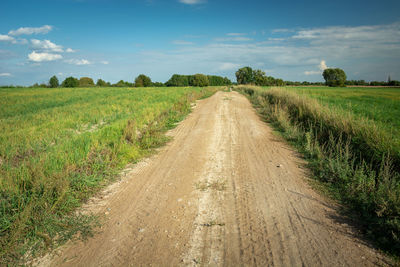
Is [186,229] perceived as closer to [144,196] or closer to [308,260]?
[144,196]

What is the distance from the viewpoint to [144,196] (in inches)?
169

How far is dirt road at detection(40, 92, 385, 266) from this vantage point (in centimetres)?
277

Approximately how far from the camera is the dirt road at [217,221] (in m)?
2.77

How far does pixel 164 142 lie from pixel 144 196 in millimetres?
3810

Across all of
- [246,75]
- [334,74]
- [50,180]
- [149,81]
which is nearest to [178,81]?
[149,81]

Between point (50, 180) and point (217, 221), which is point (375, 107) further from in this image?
point (50, 180)

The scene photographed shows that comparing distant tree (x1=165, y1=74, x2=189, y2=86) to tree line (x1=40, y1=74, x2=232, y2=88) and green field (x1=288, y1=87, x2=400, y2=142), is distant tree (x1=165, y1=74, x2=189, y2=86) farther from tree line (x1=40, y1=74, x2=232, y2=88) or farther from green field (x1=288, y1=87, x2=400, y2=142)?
green field (x1=288, y1=87, x2=400, y2=142)

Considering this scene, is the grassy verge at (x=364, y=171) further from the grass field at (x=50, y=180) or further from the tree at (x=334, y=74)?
the tree at (x=334, y=74)

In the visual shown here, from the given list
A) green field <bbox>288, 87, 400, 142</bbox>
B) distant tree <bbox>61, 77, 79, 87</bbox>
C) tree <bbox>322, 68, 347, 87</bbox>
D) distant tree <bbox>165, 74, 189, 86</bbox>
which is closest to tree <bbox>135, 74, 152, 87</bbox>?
distant tree <bbox>165, 74, 189, 86</bbox>

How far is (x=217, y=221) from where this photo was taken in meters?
3.44

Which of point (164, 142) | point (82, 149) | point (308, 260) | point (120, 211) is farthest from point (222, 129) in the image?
point (308, 260)

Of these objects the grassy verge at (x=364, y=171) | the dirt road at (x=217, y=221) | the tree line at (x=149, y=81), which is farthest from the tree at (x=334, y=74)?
the dirt road at (x=217, y=221)

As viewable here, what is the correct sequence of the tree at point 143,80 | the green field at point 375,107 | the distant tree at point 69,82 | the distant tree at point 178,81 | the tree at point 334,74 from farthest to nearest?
1. the distant tree at point 178,81
2. the tree at point 143,80
3. the tree at point 334,74
4. the distant tree at point 69,82
5. the green field at point 375,107

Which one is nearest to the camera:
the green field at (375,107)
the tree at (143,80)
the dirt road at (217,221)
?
the dirt road at (217,221)
